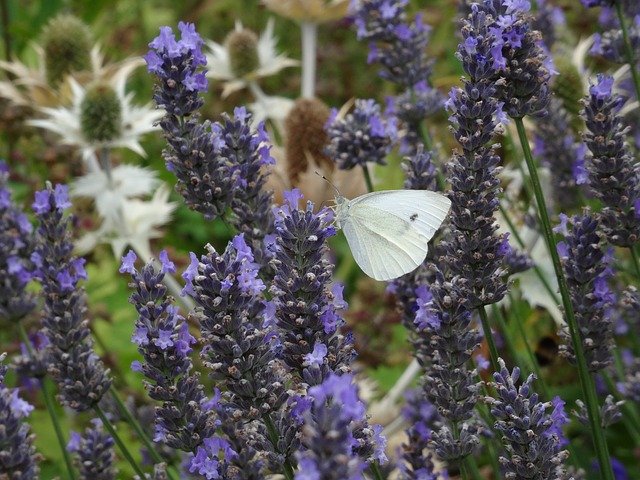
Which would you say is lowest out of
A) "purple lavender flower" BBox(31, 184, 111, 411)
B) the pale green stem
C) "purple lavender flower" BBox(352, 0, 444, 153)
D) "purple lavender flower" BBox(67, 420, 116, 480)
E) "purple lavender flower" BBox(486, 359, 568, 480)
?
"purple lavender flower" BBox(486, 359, 568, 480)

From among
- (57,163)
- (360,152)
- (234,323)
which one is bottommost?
(234,323)

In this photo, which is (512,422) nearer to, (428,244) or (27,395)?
(428,244)

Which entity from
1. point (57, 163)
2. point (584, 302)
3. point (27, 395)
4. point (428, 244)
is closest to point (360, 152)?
point (428, 244)

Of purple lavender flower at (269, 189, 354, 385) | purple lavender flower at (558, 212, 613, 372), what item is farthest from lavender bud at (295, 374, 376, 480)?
purple lavender flower at (558, 212, 613, 372)

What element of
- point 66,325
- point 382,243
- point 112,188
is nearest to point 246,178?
point 382,243

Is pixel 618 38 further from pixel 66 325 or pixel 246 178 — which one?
pixel 66 325

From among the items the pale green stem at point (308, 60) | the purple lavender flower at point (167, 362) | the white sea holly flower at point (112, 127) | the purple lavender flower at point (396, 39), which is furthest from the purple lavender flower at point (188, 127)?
the pale green stem at point (308, 60)

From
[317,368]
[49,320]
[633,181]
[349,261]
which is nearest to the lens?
[317,368]

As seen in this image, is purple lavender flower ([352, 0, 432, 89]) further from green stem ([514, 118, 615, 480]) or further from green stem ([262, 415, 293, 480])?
green stem ([262, 415, 293, 480])
